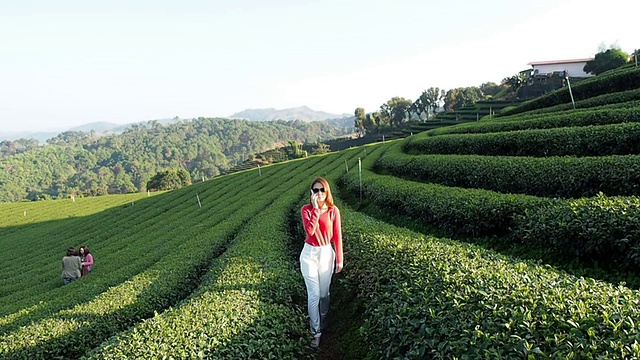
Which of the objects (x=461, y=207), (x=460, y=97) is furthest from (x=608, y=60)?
(x=461, y=207)

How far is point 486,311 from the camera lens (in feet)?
14.8

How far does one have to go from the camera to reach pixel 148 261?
14.7m

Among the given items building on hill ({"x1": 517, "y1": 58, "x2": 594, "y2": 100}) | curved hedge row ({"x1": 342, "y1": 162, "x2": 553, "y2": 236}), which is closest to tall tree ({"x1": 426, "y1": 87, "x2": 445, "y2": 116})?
building on hill ({"x1": 517, "y1": 58, "x2": 594, "y2": 100})

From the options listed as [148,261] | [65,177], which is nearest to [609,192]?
[148,261]

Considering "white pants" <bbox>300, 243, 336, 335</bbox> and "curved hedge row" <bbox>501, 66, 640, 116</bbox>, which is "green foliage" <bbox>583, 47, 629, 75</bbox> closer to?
"curved hedge row" <bbox>501, 66, 640, 116</bbox>

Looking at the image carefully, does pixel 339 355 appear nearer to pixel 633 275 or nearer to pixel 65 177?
pixel 633 275

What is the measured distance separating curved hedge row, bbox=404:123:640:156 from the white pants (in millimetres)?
11597

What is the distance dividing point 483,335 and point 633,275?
5.13 m

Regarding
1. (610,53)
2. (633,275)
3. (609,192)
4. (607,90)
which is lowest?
(633,275)

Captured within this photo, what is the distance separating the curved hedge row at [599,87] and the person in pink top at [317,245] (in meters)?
26.1

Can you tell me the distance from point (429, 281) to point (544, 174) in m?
8.38

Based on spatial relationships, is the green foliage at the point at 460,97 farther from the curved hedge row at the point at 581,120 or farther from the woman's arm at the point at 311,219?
the woman's arm at the point at 311,219

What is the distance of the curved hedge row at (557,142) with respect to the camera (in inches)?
525

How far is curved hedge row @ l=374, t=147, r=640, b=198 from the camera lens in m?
10.6
